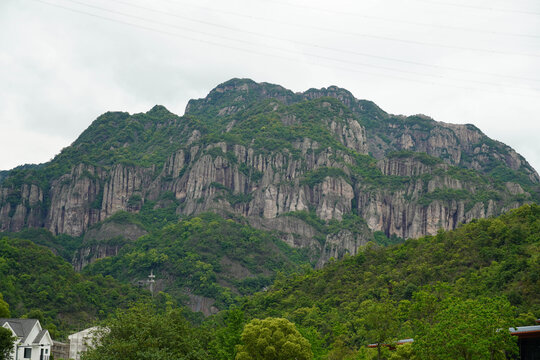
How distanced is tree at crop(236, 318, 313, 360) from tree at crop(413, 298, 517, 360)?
14264mm

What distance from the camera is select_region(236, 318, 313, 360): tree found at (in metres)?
59.2

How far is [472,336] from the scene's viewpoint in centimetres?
4409

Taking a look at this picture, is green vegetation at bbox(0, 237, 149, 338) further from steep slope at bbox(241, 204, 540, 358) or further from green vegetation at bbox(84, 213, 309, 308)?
steep slope at bbox(241, 204, 540, 358)

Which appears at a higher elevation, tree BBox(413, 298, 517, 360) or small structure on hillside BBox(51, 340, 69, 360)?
tree BBox(413, 298, 517, 360)

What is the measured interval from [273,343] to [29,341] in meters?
25.5

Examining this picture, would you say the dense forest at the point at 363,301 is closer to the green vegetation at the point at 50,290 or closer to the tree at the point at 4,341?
the green vegetation at the point at 50,290

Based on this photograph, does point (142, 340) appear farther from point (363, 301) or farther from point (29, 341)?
point (363, 301)

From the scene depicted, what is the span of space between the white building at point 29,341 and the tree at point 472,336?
39.7m

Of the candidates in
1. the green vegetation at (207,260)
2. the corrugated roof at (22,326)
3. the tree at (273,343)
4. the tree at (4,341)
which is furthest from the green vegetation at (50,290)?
the tree at (273,343)

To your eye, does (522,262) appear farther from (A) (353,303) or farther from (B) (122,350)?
(B) (122,350)

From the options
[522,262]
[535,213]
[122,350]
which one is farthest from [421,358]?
[535,213]

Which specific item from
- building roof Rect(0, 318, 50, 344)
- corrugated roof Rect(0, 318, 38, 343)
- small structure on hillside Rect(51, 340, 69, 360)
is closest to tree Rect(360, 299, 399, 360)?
building roof Rect(0, 318, 50, 344)

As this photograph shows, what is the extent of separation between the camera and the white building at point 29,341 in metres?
66.6

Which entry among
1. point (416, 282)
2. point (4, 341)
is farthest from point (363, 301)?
point (4, 341)
